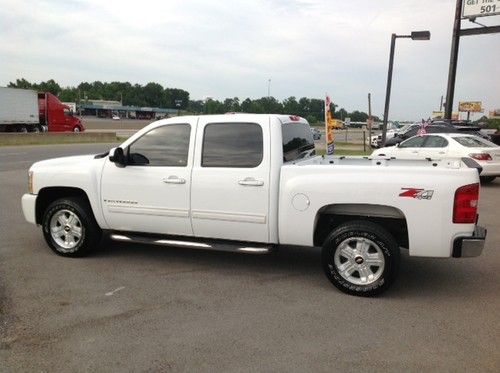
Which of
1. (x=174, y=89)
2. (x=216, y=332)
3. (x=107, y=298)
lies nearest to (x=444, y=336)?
(x=216, y=332)

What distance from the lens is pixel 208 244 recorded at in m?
5.32

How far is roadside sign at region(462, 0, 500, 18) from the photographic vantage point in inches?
850

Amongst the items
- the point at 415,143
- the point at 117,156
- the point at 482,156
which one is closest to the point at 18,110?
the point at 415,143

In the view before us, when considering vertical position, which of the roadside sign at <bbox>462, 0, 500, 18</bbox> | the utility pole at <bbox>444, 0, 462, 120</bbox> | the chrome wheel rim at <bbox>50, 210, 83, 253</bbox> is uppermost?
the roadside sign at <bbox>462, 0, 500, 18</bbox>

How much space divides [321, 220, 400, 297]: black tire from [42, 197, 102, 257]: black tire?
284 cm

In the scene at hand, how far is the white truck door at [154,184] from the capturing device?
5379 mm

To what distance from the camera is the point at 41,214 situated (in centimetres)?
620

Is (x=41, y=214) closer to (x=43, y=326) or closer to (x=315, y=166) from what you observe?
(x=43, y=326)

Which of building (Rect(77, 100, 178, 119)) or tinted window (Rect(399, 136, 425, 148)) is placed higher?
tinted window (Rect(399, 136, 425, 148))

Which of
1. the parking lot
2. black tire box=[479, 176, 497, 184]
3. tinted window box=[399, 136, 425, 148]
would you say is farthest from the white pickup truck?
black tire box=[479, 176, 497, 184]

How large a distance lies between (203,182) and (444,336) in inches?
108

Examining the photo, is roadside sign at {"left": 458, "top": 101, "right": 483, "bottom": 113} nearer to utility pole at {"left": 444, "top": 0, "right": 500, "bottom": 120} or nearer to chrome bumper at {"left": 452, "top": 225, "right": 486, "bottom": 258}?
utility pole at {"left": 444, "top": 0, "right": 500, "bottom": 120}

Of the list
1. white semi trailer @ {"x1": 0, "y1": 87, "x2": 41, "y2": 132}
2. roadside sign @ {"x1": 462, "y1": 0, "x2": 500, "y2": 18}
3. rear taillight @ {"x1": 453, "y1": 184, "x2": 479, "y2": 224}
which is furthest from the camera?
white semi trailer @ {"x1": 0, "y1": 87, "x2": 41, "y2": 132}

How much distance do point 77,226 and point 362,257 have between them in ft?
11.2
